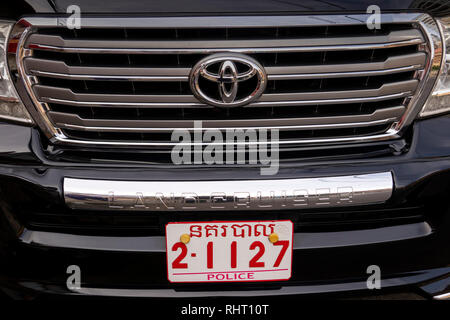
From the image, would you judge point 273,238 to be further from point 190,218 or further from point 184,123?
point 184,123

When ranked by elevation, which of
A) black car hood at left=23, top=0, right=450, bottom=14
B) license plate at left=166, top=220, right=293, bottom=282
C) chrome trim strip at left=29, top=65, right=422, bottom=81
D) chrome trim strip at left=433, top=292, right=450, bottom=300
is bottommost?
chrome trim strip at left=433, top=292, right=450, bottom=300

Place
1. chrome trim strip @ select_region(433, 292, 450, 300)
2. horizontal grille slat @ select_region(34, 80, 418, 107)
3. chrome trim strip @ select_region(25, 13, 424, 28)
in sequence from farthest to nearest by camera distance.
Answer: chrome trim strip @ select_region(433, 292, 450, 300) < horizontal grille slat @ select_region(34, 80, 418, 107) < chrome trim strip @ select_region(25, 13, 424, 28)

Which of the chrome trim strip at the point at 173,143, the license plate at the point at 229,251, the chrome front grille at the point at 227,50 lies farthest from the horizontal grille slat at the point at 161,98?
the license plate at the point at 229,251

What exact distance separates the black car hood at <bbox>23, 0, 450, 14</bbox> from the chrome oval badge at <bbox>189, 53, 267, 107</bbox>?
0.47 feet

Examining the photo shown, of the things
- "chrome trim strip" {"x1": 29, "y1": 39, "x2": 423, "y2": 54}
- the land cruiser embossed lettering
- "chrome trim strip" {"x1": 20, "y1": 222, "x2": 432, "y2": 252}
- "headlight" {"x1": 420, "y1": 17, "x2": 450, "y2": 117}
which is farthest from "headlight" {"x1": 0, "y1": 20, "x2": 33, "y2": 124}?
"headlight" {"x1": 420, "y1": 17, "x2": 450, "y2": 117}

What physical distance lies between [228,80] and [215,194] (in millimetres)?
361

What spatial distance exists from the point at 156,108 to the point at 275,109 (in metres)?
0.40

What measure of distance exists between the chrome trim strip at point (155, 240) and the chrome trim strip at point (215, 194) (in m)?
0.15

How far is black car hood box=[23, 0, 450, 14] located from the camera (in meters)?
1.42

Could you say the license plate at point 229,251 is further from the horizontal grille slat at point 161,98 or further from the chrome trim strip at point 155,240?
the horizontal grille slat at point 161,98

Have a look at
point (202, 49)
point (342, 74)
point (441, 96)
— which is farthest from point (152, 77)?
point (441, 96)

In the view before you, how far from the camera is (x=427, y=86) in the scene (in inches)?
63.2

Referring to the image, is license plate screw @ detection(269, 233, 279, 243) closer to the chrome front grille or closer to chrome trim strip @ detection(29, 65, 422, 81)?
the chrome front grille
